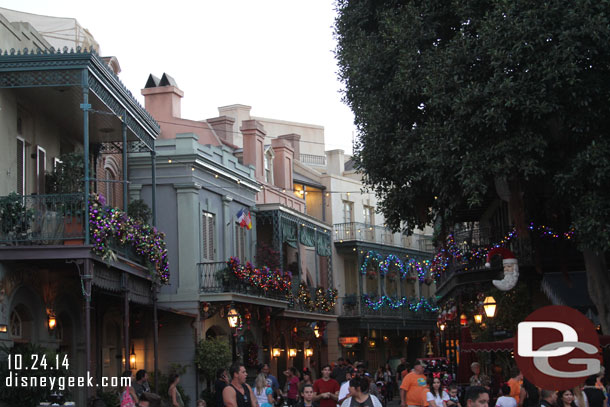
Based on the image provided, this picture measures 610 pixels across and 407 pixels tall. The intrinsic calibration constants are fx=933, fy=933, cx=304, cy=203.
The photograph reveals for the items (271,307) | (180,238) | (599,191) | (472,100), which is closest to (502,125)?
(472,100)

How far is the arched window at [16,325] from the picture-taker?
18.7 meters

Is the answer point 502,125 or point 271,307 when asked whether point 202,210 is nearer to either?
point 271,307

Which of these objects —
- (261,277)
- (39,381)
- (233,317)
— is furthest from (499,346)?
(261,277)

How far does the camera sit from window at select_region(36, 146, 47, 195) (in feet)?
67.3

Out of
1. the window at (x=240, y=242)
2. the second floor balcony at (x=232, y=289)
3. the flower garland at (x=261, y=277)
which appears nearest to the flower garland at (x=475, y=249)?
the flower garland at (x=261, y=277)

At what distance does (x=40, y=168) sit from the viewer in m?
20.8

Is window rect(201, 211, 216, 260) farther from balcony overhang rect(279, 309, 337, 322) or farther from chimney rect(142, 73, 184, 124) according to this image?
chimney rect(142, 73, 184, 124)

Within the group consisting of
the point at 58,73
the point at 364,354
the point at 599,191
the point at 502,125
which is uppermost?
the point at 58,73

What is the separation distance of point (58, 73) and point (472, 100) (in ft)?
26.3

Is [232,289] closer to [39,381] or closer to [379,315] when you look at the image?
[39,381]

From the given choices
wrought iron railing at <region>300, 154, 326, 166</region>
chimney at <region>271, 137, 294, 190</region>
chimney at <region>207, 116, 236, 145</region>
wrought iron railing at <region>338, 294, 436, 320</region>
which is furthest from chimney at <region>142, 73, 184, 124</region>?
wrought iron railing at <region>300, 154, 326, 166</region>

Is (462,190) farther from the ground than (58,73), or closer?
closer

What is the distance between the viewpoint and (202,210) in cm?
2894

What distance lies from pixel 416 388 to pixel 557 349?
743 cm
